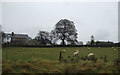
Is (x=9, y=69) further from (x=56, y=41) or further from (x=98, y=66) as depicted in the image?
(x=56, y=41)

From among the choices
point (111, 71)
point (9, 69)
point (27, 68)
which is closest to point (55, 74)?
point (27, 68)

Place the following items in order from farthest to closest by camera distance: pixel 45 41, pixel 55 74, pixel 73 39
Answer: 1. pixel 45 41
2. pixel 73 39
3. pixel 55 74

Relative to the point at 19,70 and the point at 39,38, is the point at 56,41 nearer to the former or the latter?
the point at 39,38

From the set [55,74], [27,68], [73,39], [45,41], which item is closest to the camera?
[55,74]

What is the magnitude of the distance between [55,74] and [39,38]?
71646mm

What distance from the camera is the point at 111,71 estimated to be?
7.98m

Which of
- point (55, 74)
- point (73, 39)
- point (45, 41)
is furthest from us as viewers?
point (45, 41)

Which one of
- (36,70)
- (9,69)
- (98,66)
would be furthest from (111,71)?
(9,69)

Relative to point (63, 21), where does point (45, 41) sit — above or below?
below

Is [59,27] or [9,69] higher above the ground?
[59,27]

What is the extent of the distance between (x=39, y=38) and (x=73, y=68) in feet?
234

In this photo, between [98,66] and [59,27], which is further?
[59,27]

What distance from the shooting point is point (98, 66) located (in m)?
8.78

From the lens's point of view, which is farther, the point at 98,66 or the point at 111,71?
the point at 98,66
